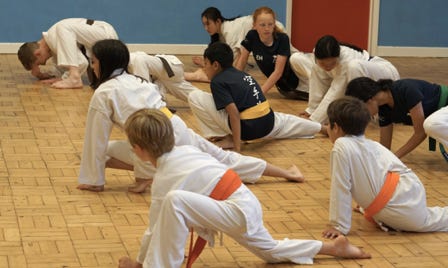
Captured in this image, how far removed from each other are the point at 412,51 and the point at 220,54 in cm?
465

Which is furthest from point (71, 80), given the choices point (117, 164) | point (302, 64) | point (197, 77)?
point (117, 164)

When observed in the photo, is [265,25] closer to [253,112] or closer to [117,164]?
[253,112]

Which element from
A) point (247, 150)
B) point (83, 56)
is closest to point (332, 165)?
point (247, 150)

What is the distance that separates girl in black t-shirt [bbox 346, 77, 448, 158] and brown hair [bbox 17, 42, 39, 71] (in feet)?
10.5

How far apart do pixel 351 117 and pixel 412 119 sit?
1.28 m

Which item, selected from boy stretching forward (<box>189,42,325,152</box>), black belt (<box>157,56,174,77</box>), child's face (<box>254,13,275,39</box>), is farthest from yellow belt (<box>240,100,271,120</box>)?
child's face (<box>254,13,275,39</box>)

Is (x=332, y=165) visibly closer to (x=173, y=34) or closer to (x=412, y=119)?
(x=412, y=119)

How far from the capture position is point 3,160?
4.78 metres

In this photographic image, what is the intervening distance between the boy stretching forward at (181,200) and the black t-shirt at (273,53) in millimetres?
3439

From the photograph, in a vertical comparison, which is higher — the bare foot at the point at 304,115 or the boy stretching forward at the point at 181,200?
the boy stretching forward at the point at 181,200

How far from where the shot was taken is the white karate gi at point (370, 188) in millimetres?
3586

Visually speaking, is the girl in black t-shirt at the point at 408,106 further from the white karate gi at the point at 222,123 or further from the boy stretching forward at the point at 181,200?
the boy stretching forward at the point at 181,200

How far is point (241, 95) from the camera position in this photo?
16.6 feet

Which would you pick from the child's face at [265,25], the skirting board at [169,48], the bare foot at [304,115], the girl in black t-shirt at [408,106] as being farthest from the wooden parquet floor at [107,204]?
the skirting board at [169,48]
